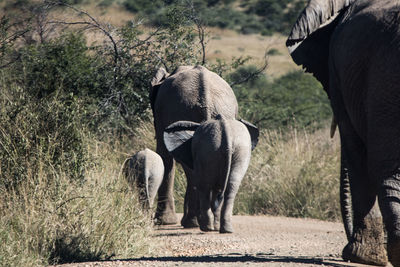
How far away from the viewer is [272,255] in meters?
6.93

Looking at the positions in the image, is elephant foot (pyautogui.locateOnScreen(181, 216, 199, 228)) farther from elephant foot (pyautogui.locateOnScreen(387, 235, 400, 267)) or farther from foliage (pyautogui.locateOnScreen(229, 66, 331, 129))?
elephant foot (pyautogui.locateOnScreen(387, 235, 400, 267))

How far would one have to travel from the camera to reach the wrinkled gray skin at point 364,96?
5.04 meters

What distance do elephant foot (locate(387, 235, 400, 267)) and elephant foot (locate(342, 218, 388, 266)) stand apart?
3.23ft

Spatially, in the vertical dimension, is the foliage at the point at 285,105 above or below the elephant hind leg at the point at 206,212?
above

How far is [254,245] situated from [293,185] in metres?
4.22

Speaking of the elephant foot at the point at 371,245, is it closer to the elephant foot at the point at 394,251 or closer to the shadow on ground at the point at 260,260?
the shadow on ground at the point at 260,260

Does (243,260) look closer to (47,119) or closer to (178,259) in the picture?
(178,259)

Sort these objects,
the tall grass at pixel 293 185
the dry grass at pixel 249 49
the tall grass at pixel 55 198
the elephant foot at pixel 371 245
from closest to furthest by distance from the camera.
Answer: the elephant foot at pixel 371 245 < the tall grass at pixel 55 198 < the tall grass at pixel 293 185 < the dry grass at pixel 249 49

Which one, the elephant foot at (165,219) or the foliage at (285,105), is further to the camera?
the foliage at (285,105)

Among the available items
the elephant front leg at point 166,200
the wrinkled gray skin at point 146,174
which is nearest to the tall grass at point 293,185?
the elephant front leg at point 166,200

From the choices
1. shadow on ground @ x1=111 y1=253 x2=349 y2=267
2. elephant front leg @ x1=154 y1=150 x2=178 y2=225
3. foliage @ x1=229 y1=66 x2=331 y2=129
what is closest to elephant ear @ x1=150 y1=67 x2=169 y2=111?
elephant front leg @ x1=154 y1=150 x2=178 y2=225

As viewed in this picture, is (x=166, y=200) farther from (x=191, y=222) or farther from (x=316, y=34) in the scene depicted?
(x=316, y=34)

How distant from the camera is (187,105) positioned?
31.1ft

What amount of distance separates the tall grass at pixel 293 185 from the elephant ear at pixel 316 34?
5.31 meters
